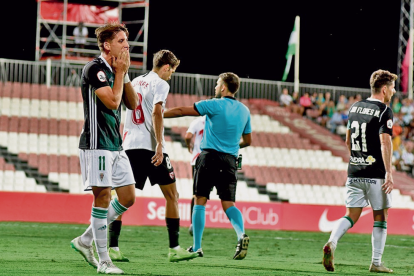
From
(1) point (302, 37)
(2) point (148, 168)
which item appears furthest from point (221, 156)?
(1) point (302, 37)

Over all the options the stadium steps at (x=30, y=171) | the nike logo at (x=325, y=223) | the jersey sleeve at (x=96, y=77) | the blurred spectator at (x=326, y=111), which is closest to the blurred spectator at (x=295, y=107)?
the blurred spectator at (x=326, y=111)

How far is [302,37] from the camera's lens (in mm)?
33406

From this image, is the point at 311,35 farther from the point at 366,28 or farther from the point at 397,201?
the point at 397,201

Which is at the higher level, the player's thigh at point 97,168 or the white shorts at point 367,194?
the player's thigh at point 97,168

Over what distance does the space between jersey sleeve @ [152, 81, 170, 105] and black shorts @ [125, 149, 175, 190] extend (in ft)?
1.85

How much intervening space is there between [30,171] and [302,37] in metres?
16.1

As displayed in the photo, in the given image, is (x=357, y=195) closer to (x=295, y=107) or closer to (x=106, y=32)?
(x=106, y=32)

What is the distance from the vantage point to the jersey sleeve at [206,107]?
28.3 feet

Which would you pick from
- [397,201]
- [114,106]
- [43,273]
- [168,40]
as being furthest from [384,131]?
[168,40]

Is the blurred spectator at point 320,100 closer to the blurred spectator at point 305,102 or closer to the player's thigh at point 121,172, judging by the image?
the blurred spectator at point 305,102

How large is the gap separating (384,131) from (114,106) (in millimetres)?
3129

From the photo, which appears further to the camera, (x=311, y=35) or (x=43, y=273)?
(x=311, y=35)

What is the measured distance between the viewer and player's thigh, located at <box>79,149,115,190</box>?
6664mm

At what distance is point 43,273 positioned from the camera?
6.56 metres
